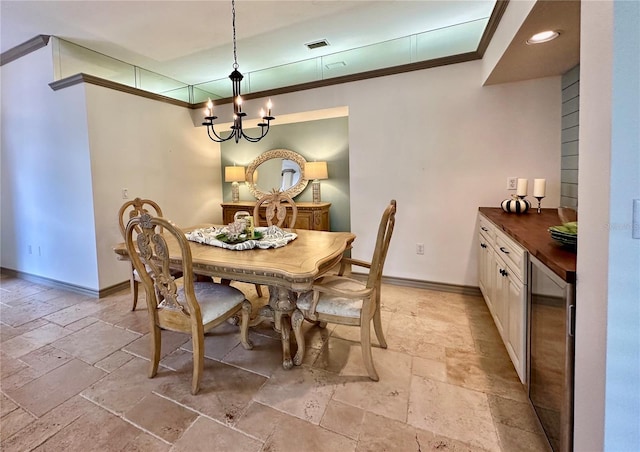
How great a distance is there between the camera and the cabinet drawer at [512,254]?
1596 millimetres

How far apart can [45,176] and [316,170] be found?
3305 mm

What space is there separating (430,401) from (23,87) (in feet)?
17.5

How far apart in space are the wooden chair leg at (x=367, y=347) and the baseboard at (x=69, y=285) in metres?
3.12

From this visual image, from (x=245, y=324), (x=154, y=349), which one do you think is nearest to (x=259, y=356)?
(x=245, y=324)

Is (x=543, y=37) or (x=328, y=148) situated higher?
(x=543, y=37)

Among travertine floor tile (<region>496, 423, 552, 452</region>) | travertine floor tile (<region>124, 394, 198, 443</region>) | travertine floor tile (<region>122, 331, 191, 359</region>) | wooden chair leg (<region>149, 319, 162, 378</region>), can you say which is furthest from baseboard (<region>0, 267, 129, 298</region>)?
travertine floor tile (<region>496, 423, 552, 452</region>)

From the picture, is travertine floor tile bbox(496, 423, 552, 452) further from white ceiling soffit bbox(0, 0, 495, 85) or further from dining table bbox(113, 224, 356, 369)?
white ceiling soffit bbox(0, 0, 495, 85)

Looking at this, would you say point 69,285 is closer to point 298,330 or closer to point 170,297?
point 170,297

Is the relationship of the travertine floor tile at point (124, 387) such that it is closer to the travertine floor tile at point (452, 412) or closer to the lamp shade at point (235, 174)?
the travertine floor tile at point (452, 412)

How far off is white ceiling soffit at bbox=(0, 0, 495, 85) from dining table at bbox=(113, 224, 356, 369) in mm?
2334

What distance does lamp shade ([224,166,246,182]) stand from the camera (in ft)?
15.6

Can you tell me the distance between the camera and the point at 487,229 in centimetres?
262

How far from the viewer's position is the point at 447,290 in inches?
131

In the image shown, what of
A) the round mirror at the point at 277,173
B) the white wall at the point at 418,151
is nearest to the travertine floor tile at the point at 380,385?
the white wall at the point at 418,151
